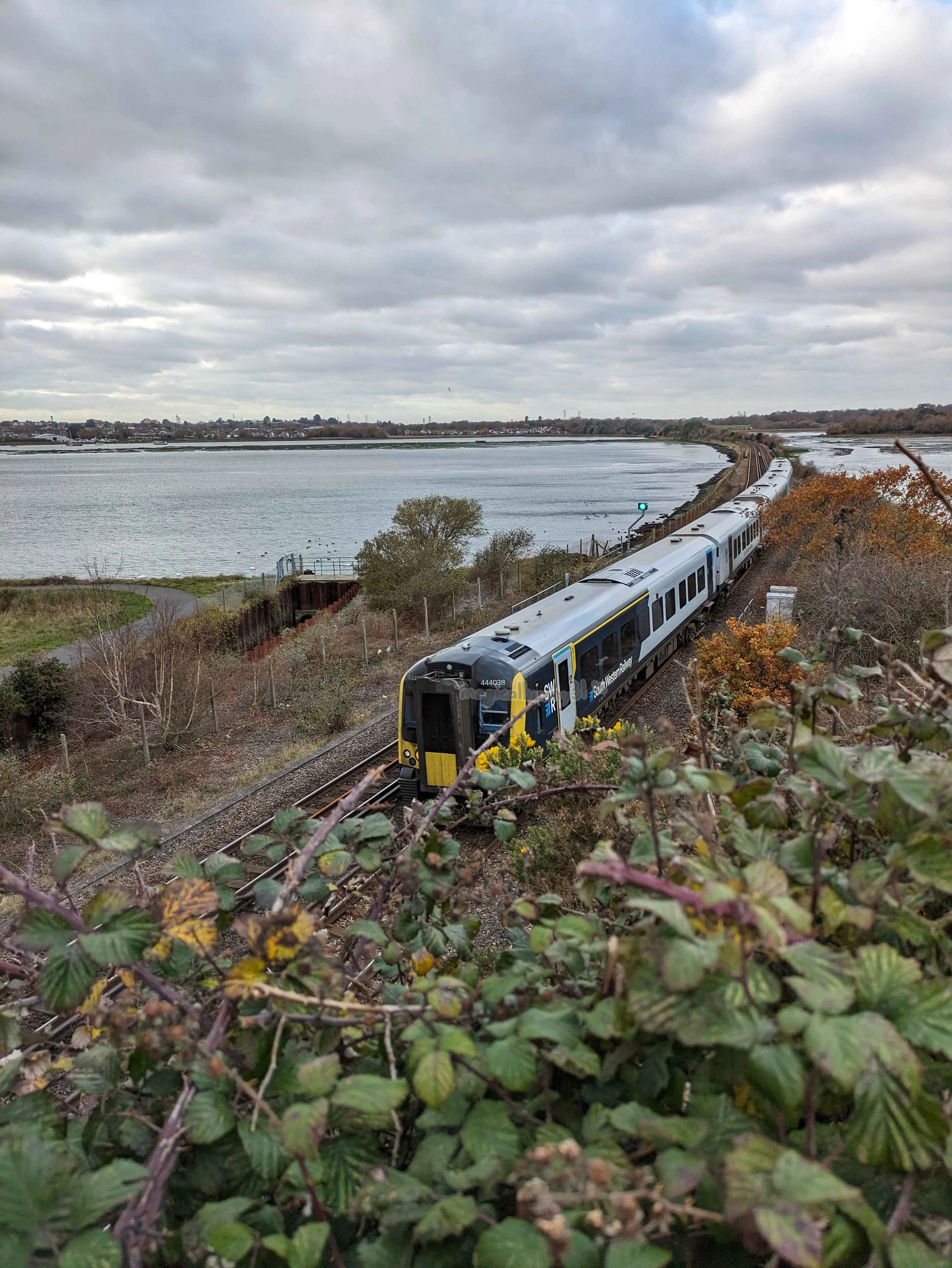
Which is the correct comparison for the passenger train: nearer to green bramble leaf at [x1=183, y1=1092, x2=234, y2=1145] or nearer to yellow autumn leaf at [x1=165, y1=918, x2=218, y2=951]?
yellow autumn leaf at [x1=165, y1=918, x2=218, y2=951]

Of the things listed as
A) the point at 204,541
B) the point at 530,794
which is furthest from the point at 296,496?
the point at 530,794

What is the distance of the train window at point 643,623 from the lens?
1683cm

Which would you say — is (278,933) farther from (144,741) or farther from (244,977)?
(144,741)

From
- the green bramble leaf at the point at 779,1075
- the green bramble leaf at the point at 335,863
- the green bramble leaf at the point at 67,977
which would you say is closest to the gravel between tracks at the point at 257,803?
the green bramble leaf at the point at 335,863

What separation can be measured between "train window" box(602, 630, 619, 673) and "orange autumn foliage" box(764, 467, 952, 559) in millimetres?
9482

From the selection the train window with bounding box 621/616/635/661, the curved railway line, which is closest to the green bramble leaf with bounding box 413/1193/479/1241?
the curved railway line

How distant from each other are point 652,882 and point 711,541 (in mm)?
24428

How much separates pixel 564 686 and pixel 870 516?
1925 cm

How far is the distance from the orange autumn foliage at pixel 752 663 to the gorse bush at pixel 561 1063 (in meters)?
12.4

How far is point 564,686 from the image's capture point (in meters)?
13.1

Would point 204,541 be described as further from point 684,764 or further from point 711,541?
point 684,764

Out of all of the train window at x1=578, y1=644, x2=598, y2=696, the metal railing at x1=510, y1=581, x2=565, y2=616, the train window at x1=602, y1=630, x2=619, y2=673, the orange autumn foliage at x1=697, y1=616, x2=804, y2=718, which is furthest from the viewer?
the metal railing at x1=510, y1=581, x2=565, y2=616

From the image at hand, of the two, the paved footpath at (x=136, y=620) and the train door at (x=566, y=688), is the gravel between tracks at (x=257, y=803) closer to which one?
the train door at (x=566, y=688)

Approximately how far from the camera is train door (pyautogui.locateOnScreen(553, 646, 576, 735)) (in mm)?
12766
